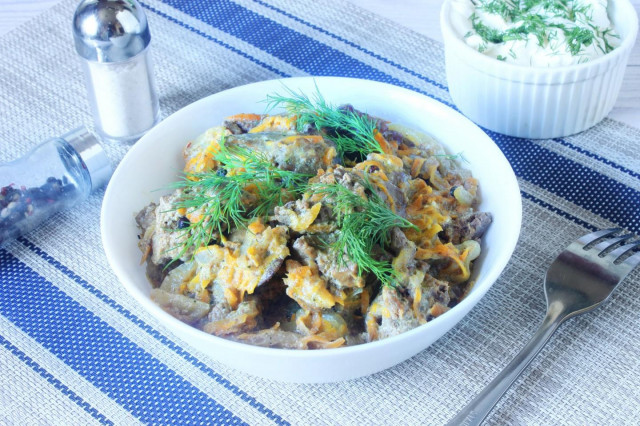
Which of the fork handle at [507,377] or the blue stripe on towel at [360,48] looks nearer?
the fork handle at [507,377]

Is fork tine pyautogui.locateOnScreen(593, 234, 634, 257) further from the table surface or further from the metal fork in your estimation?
the table surface

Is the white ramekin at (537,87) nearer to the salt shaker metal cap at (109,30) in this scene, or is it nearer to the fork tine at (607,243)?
the fork tine at (607,243)

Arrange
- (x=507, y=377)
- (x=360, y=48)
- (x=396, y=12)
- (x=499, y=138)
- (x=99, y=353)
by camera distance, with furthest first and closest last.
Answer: (x=396, y=12), (x=360, y=48), (x=499, y=138), (x=99, y=353), (x=507, y=377)

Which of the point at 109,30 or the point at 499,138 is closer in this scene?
the point at 109,30

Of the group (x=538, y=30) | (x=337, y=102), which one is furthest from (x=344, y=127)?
(x=538, y=30)

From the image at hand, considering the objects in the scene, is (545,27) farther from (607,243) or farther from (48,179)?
(48,179)

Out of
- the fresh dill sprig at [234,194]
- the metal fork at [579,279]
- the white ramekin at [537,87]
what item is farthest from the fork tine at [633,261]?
the fresh dill sprig at [234,194]
